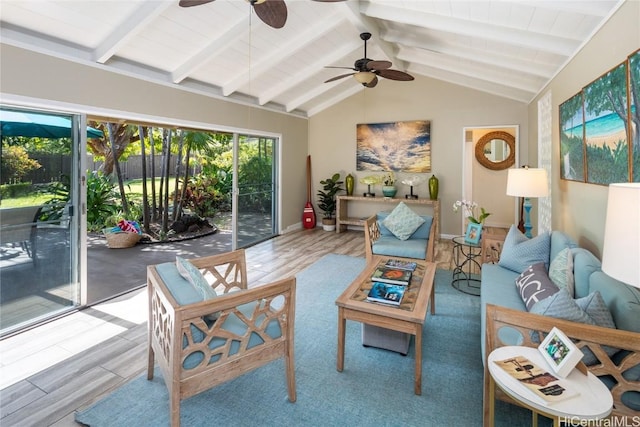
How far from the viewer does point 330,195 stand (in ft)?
24.2

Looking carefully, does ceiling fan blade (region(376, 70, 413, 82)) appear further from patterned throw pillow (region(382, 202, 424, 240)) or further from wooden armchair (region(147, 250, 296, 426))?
wooden armchair (region(147, 250, 296, 426))

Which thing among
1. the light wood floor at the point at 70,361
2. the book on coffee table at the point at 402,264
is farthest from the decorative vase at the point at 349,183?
the light wood floor at the point at 70,361

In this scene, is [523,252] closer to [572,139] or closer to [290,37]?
[572,139]

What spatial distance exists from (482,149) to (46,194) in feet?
25.6

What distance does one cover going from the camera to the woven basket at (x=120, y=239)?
571 centimetres

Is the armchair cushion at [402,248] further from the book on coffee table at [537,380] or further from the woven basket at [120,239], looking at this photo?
the woven basket at [120,239]

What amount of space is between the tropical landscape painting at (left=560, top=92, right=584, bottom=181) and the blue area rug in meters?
1.76

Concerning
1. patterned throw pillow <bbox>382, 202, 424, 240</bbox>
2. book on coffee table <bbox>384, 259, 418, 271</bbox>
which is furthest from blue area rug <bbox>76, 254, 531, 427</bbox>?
patterned throw pillow <bbox>382, 202, 424, 240</bbox>

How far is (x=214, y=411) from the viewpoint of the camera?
1898mm

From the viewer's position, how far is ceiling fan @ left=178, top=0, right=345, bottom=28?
7.41 feet

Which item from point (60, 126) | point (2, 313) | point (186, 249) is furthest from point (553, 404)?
point (186, 249)

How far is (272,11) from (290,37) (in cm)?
211

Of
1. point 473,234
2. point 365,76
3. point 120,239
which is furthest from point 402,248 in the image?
point 120,239

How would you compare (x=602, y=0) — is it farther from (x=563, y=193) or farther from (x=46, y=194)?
(x=46, y=194)
